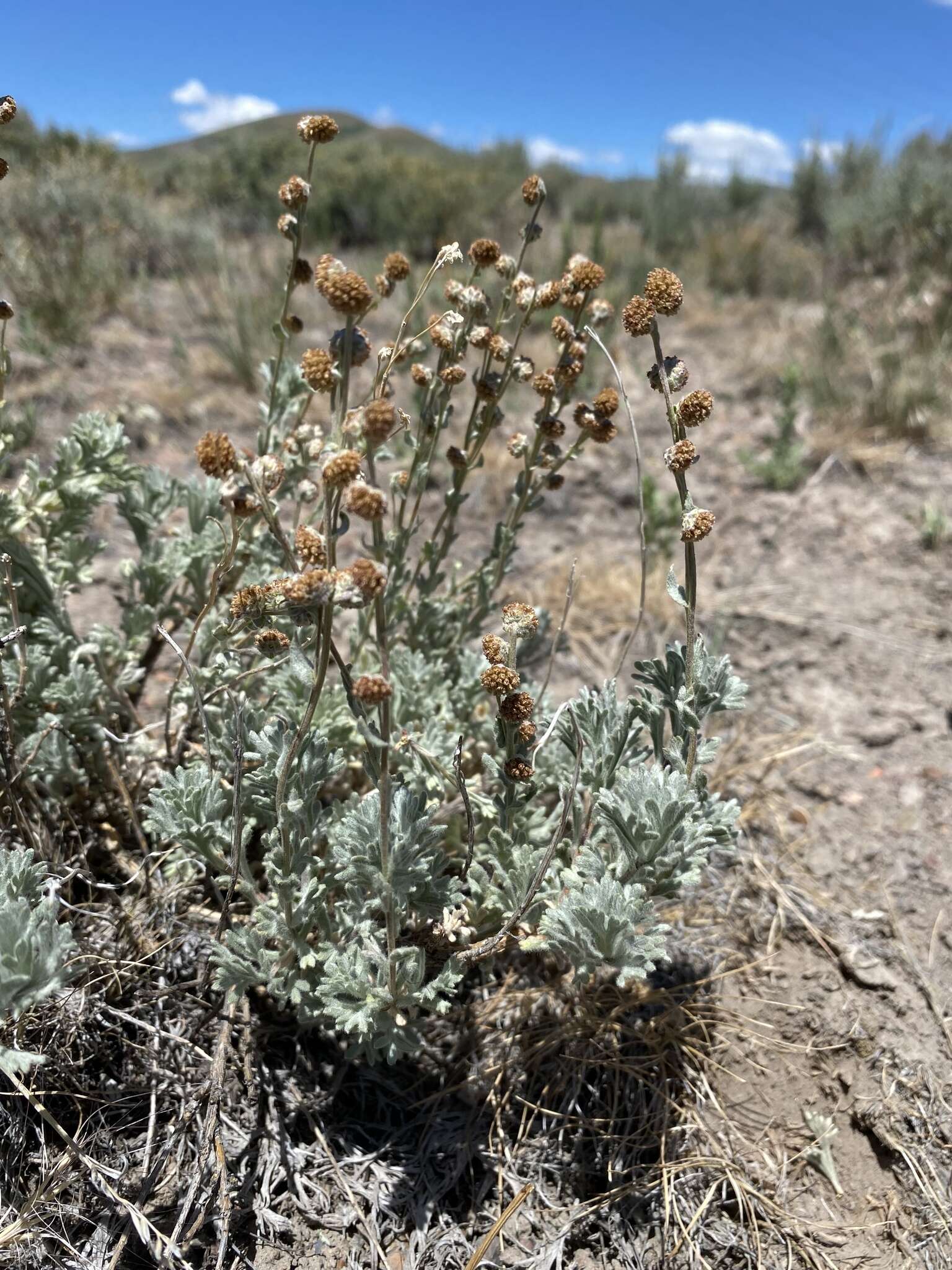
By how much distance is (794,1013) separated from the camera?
2.02m

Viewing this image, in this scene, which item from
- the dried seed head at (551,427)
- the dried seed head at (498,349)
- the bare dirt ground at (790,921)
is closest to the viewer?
the bare dirt ground at (790,921)

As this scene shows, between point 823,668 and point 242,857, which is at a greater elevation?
point 242,857

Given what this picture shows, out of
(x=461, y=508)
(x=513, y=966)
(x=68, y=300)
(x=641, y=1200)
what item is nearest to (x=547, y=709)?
(x=513, y=966)

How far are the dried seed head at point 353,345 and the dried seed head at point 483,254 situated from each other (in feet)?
1.61

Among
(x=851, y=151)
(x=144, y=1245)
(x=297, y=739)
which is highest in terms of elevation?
(x=851, y=151)

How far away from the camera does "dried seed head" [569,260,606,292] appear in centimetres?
168

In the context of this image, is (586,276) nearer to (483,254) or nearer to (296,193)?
(483,254)

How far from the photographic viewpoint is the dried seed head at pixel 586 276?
1.68 meters

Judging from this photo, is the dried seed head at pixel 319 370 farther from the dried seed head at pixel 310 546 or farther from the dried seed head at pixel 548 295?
the dried seed head at pixel 548 295

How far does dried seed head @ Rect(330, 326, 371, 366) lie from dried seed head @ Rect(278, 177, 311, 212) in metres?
0.38

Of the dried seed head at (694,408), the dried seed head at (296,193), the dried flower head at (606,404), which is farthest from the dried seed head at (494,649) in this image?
the dried seed head at (296,193)

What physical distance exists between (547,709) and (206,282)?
5778 millimetres

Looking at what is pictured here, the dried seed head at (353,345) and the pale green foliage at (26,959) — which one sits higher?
the dried seed head at (353,345)

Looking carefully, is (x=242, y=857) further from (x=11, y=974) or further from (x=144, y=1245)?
(x=144, y=1245)
